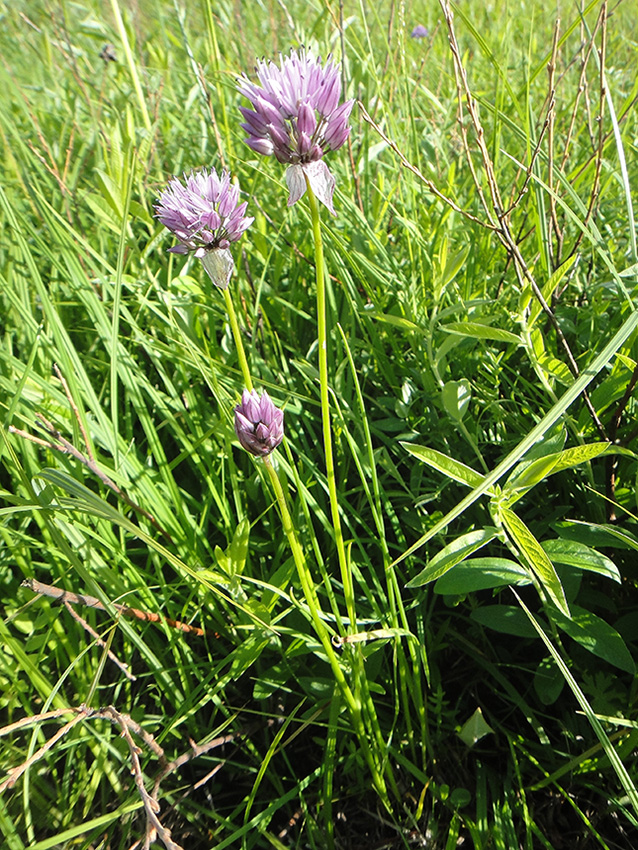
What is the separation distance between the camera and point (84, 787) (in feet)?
3.04

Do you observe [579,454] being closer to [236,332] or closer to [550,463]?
[550,463]

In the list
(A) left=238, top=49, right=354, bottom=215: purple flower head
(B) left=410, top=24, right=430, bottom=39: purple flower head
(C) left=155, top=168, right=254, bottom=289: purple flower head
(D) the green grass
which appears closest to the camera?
(A) left=238, top=49, right=354, bottom=215: purple flower head

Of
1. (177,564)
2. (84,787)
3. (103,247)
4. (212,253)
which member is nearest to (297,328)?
(103,247)

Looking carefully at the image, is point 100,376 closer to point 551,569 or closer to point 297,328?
point 297,328

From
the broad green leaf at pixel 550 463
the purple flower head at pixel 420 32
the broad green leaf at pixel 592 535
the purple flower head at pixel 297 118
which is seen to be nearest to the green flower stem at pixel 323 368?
the purple flower head at pixel 297 118

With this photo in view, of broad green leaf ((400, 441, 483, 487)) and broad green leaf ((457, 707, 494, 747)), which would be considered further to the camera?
broad green leaf ((457, 707, 494, 747))

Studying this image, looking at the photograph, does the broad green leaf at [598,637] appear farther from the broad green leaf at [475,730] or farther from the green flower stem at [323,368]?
the green flower stem at [323,368]

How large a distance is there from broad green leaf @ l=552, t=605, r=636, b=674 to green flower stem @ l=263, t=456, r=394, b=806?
0.31 meters

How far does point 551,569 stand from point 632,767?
371mm

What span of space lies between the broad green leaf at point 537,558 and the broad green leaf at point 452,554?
0.04 metres

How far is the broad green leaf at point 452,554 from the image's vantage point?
0.73 metres

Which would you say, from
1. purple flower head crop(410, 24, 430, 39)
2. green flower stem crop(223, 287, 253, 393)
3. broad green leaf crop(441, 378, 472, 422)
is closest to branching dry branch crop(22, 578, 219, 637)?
green flower stem crop(223, 287, 253, 393)

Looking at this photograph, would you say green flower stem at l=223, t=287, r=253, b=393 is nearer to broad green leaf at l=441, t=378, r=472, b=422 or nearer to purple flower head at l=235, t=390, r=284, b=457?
purple flower head at l=235, t=390, r=284, b=457

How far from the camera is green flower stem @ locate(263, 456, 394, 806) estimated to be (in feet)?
2.51
